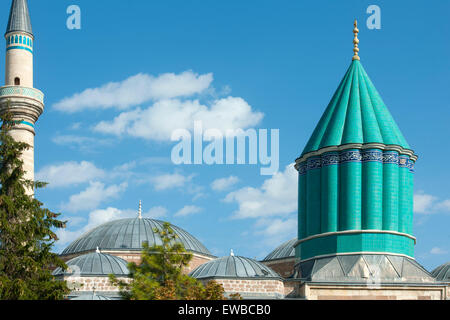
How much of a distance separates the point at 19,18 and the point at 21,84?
2576 millimetres

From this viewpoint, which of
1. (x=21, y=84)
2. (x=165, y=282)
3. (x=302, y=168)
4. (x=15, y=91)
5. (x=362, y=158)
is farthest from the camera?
(x=302, y=168)

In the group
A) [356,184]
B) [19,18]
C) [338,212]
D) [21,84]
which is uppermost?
[19,18]

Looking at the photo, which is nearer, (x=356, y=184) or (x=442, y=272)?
(x=356, y=184)

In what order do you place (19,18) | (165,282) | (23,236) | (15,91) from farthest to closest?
(19,18) < (15,91) < (165,282) < (23,236)

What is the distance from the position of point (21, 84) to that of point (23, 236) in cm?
1202

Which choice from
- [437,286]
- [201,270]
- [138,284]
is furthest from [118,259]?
[437,286]

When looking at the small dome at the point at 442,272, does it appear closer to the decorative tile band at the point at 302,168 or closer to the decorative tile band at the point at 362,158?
the decorative tile band at the point at 362,158

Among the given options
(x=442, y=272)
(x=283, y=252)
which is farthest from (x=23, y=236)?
(x=442, y=272)

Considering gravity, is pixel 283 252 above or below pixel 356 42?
below

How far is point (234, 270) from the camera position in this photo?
97.3 ft

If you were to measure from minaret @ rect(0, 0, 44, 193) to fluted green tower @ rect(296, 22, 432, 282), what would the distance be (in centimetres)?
1080

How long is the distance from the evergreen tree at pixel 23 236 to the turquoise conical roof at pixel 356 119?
566 inches

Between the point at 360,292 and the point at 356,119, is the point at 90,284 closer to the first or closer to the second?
the point at 360,292

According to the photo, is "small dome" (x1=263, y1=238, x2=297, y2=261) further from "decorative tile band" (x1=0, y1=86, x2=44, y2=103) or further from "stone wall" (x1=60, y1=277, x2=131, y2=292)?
"decorative tile band" (x1=0, y1=86, x2=44, y2=103)
